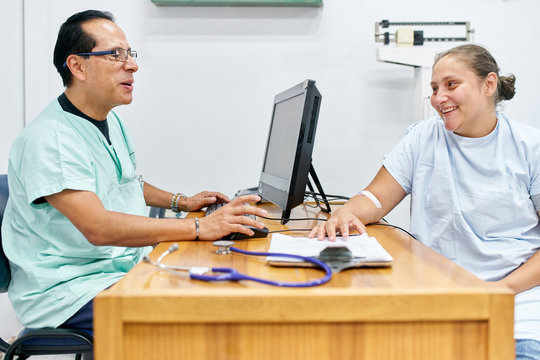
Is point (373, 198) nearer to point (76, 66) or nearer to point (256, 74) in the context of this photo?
point (76, 66)

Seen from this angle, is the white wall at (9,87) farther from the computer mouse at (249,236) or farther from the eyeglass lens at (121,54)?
the computer mouse at (249,236)

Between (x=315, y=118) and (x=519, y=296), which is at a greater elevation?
(x=315, y=118)

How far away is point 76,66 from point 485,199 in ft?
4.01

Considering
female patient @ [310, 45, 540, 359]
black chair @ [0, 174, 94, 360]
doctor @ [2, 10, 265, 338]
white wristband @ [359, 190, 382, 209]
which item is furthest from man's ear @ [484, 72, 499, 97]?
black chair @ [0, 174, 94, 360]

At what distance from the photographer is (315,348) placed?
2.25 ft

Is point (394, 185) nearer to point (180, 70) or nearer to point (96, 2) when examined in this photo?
point (180, 70)

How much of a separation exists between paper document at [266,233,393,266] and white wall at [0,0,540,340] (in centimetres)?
136

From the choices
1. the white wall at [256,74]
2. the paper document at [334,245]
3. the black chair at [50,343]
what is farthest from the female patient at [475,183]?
the white wall at [256,74]

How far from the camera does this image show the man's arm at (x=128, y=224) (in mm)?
1068

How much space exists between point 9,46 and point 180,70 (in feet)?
2.55

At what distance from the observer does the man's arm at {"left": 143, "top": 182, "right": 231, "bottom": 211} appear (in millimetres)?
1662

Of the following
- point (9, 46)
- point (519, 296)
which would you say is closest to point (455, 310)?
point (519, 296)

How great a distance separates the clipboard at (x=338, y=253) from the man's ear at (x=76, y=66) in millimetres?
790

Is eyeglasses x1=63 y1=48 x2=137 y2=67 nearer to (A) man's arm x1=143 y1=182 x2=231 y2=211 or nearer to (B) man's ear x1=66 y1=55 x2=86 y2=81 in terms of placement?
(B) man's ear x1=66 y1=55 x2=86 y2=81
